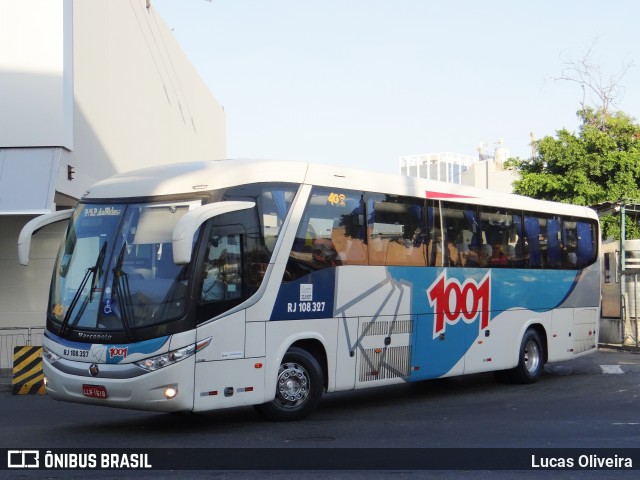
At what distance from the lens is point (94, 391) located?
420 inches

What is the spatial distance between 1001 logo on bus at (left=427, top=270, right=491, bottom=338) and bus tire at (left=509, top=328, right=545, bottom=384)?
1548mm

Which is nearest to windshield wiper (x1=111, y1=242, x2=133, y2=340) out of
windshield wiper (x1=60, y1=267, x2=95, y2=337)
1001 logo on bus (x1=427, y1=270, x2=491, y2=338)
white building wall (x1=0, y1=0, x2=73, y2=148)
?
windshield wiper (x1=60, y1=267, x2=95, y2=337)

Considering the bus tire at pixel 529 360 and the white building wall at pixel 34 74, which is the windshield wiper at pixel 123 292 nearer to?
the bus tire at pixel 529 360

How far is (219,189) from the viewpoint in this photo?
11.4m

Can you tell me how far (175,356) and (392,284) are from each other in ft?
13.7

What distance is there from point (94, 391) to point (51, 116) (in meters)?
11.6

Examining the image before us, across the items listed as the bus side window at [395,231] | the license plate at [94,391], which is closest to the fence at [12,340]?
the bus side window at [395,231]

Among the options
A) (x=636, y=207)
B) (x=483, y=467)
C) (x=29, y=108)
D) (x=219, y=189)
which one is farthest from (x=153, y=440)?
(x=636, y=207)

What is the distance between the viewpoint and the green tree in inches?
1304

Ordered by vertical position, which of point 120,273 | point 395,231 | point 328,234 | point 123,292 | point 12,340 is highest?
point 395,231

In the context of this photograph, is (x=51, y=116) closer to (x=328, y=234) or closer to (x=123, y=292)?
(x=328, y=234)

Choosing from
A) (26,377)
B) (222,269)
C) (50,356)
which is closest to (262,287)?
(222,269)

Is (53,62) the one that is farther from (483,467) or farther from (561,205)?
(483,467)

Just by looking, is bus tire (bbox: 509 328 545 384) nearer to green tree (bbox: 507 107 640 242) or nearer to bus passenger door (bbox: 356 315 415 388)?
bus passenger door (bbox: 356 315 415 388)
